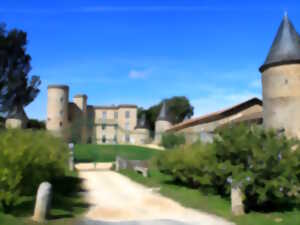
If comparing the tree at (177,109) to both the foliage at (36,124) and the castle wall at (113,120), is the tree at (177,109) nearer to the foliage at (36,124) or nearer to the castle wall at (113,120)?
the castle wall at (113,120)

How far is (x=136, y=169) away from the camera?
734 inches

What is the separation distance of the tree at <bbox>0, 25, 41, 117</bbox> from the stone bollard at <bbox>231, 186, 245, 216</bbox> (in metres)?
17.4

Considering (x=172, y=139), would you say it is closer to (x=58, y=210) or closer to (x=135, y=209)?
(x=135, y=209)

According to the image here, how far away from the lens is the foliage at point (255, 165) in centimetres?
903

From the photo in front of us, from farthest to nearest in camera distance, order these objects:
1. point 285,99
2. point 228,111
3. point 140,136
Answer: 1. point 140,136
2. point 228,111
3. point 285,99

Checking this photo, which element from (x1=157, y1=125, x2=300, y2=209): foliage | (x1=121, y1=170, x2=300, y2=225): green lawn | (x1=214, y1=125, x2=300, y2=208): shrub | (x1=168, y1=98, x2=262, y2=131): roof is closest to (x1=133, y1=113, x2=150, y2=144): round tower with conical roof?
(x1=168, y1=98, x2=262, y2=131): roof

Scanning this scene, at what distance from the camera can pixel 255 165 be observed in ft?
30.2

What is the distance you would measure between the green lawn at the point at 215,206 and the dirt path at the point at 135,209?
435 mm

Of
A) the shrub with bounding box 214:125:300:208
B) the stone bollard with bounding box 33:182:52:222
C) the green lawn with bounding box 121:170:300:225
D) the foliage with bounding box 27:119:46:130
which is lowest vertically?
the green lawn with bounding box 121:170:300:225

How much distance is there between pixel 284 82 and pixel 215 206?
43.2 ft

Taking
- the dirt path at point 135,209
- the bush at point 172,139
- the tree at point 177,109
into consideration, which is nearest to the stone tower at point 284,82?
the bush at point 172,139

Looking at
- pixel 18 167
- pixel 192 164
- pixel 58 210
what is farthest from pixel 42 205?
pixel 192 164

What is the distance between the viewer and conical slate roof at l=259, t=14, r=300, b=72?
66.3 feet

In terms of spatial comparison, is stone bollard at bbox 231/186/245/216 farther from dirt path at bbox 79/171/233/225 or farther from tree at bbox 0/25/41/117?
tree at bbox 0/25/41/117
